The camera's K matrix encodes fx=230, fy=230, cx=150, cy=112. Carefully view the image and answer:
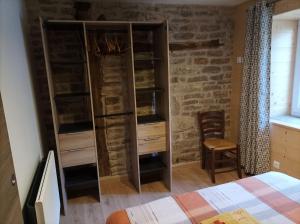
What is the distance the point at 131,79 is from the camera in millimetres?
2676

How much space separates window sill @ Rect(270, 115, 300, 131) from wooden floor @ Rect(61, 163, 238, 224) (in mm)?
925

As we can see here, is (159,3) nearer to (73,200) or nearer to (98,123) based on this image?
(98,123)

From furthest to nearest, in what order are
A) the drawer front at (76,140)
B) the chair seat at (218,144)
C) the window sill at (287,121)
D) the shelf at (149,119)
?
the chair seat at (218,144) < the shelf at (149,119) < the window sill at (287,121) < the drawer front at (76,140)

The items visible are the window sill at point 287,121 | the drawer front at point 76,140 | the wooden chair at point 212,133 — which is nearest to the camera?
the drawer front at point 76,140

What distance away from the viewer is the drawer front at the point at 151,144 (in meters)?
2.81

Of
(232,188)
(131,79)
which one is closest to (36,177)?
(131,79)

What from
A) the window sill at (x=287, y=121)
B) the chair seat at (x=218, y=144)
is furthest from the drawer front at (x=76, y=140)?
the window sill at (x=287, y=121)

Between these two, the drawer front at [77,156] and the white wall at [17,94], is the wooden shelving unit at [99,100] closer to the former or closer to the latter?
the drawer front at [77,156]

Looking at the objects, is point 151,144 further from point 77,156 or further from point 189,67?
point 189,67

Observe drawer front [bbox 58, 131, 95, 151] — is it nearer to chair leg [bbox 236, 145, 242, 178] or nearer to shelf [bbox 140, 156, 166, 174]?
shelf [bbox 140, 156, 166, 174]

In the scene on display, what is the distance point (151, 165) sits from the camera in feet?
9.95

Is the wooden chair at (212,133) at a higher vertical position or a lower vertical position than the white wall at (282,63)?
lower

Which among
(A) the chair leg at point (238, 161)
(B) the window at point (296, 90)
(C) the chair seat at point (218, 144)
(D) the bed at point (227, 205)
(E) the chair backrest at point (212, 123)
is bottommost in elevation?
(A) the chair leg at point (238, 161)

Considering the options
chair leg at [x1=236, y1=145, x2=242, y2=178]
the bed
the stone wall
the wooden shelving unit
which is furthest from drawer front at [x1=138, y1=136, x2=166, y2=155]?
the bed
